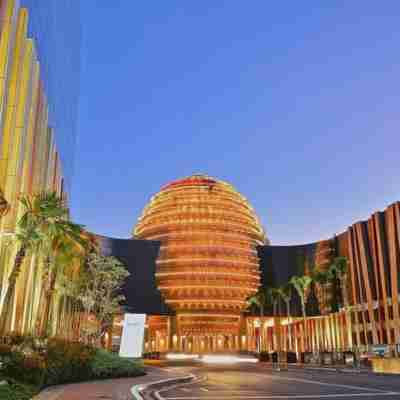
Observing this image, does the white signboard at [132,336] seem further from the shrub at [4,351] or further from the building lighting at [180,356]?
the building lighting at [180,356]

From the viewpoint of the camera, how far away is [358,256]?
98.4 m

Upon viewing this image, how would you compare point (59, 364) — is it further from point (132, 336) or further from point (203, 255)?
point (203, 255)

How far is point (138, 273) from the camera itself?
123 meters

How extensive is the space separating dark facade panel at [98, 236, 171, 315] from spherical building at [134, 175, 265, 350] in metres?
3.52

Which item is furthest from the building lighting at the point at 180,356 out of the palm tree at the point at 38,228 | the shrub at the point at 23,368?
the shrub at the point at 23,368

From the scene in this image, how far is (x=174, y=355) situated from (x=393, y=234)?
47.2 metres

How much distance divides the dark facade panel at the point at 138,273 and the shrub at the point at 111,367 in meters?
86.0

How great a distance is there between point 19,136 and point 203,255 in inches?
3724

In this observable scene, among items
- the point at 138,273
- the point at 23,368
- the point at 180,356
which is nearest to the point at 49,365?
the point at 23,368

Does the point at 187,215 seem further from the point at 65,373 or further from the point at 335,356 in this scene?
the point at 65,373

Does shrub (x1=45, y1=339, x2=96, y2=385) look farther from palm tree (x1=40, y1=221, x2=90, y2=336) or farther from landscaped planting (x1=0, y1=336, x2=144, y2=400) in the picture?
palm tree (x1=40, y1=221, x2=90, y2=336)

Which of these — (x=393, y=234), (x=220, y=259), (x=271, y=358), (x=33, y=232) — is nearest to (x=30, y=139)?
(x=33, y=232)

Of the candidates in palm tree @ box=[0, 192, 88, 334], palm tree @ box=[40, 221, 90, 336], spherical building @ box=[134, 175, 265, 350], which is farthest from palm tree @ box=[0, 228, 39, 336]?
spherical building @ box=[134, 175, 265, 350]

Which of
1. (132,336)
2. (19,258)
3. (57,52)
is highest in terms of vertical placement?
(57,52)
